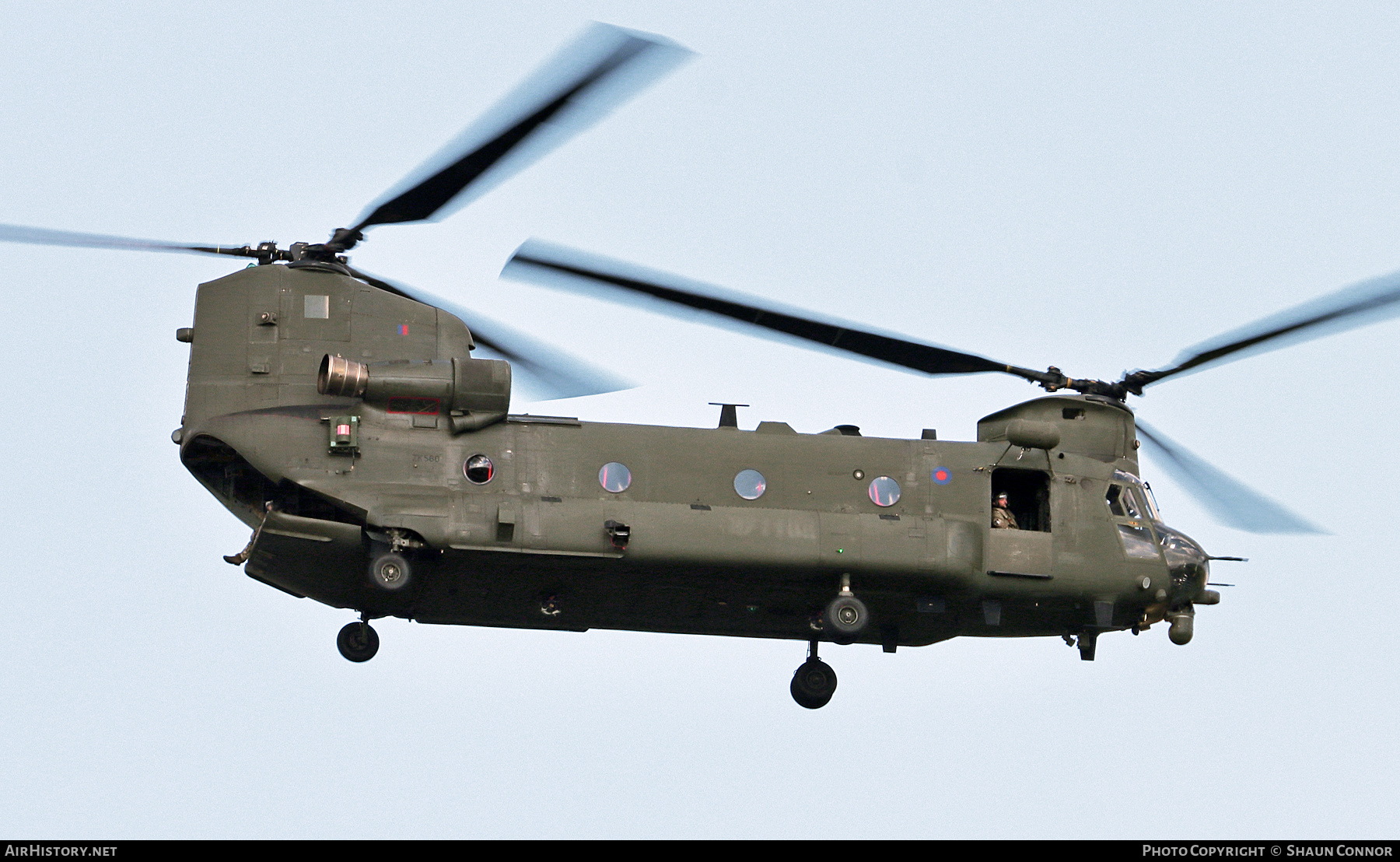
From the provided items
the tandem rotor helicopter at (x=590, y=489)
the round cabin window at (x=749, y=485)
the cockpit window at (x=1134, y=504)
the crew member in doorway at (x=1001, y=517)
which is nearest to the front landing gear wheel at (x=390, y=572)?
the tandem rotor helicopter at (x=590, y=489)

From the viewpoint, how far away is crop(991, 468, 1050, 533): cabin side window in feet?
88.8

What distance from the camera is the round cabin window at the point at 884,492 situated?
2644cm

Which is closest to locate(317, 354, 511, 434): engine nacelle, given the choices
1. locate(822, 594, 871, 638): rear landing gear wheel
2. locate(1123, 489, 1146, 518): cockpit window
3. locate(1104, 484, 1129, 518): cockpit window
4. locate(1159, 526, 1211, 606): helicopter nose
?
locate(822, 594, 871, 638): rear landing gear wheel

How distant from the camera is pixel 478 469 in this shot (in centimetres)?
2525

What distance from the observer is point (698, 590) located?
85.1 ft

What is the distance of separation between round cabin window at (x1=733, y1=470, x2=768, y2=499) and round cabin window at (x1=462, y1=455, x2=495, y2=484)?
3.07 metres

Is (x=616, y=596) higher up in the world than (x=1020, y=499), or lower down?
lower down

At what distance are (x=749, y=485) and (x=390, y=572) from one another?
4.63 metres

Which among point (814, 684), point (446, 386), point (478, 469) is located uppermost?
point (446, 386)

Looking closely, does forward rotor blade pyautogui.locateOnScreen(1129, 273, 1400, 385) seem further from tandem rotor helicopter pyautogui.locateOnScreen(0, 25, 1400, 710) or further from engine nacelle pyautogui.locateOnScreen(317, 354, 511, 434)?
engine nacelle pyautogui.locateOnScreen(317, 354, 511, 434)

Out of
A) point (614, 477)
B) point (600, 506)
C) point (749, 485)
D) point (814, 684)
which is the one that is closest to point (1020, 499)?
point (814, 684)

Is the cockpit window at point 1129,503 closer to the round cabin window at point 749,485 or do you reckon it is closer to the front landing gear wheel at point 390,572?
the round cabin window at point 749,485

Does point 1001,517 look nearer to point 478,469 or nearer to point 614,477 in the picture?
point 614,477
